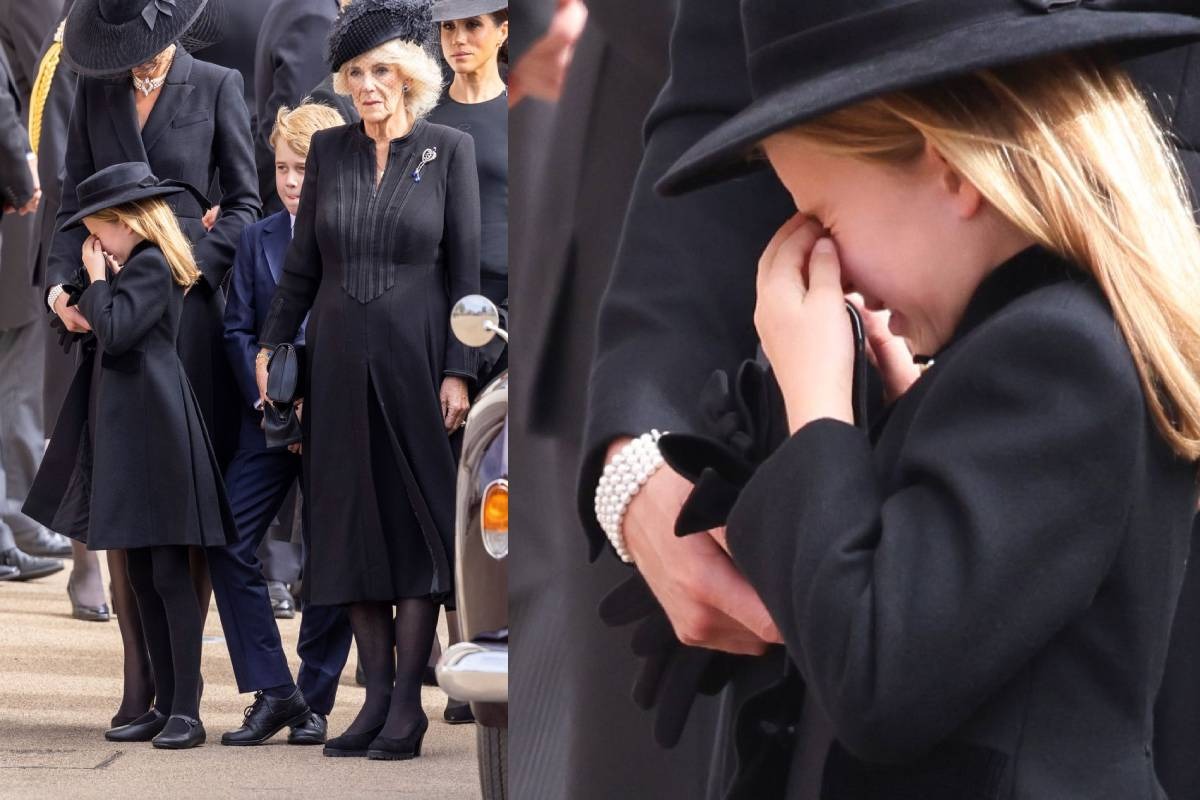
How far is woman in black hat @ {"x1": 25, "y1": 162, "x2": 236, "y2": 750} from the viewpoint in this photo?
511cm

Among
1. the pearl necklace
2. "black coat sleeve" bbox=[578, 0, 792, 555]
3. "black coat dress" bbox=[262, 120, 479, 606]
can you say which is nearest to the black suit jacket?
the pearl necklace

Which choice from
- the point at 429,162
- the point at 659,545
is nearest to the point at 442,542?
the point at 429,162

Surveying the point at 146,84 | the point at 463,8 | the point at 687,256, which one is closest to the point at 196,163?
the point at 146,84

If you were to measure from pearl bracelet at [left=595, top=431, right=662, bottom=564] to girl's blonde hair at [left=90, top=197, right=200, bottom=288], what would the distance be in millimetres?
3855

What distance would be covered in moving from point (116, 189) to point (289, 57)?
1712mm

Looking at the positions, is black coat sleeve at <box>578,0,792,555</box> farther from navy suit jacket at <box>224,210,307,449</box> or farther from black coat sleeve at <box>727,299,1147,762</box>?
navy suit jacket at <box>224,210,307,449</box>

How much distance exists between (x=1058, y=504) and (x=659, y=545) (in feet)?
1.22

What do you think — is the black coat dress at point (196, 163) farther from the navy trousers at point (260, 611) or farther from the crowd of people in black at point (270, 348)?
the navy trousers at point (260, 611)

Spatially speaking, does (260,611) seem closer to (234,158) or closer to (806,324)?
(234,158)

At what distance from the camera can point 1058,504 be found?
123cm

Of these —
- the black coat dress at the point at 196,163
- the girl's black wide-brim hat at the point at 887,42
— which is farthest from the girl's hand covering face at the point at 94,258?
the girl's black wide-brim hat at the point at 887,42

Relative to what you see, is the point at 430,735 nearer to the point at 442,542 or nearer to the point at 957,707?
the point at 442,542

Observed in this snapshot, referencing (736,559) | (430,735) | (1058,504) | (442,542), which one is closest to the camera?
(1058,504)

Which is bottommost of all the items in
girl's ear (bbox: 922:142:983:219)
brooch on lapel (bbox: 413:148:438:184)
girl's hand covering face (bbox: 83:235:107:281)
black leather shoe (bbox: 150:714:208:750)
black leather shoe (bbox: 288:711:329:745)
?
black leather shoe (bbox: 288:711:329:745)
